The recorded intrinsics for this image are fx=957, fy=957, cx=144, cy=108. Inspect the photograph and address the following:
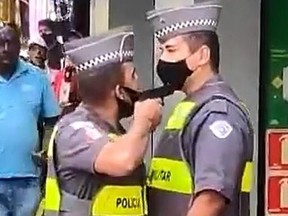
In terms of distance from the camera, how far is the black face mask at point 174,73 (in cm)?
340

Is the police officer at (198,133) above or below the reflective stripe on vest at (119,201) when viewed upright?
above

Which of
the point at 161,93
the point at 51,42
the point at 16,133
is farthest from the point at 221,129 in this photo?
the point at 51,42

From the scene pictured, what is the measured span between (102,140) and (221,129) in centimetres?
43

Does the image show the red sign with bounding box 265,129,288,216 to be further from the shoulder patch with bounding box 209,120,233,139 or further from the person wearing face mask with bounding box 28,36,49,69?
the shoulder patch with bounding box 209,120,233,139

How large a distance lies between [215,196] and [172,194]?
0.81ft

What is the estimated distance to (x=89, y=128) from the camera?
3.40 m

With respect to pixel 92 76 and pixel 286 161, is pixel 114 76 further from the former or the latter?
pixel 286 161

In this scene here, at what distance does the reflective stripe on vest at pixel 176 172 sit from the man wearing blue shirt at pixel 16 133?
1.95 meters

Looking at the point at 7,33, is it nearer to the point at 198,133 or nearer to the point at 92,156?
the point at 92,156

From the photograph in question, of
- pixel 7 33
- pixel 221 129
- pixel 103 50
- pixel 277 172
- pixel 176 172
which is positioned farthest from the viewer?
pixel 277 172

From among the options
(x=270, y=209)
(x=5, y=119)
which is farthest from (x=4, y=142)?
(x=270, y=209)

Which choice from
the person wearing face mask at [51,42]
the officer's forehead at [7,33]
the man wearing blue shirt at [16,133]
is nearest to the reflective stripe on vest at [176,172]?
the man wearing blue shirt at [16,133]

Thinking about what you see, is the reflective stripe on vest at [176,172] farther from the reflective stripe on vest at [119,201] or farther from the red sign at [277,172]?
the red sign at [277,172]

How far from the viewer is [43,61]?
6.30 m
